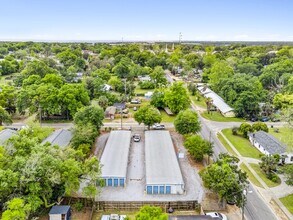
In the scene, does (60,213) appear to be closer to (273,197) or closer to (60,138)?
(60,138)

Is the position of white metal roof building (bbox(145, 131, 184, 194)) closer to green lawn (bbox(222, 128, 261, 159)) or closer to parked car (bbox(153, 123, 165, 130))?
parked car (bbox(153, 123, 165, 130))

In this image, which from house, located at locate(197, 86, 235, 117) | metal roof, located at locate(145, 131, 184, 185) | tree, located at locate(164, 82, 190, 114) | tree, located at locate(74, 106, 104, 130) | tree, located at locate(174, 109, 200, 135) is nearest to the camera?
metal roof, located at locate(145, 131, 184, 185)

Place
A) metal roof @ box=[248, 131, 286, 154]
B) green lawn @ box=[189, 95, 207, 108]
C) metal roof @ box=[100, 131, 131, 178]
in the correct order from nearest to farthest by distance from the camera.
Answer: metal roof @ box=[100, 131, 131, 178], metal roof @ box=[248, 131, 286, 154], green lawn @ box=[189, 95, 207, 108]

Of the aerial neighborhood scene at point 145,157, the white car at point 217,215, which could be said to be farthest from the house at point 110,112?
the white car at point 217,215

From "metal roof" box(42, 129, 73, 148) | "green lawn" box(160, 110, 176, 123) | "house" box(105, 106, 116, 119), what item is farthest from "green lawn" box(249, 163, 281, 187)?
"house" box(105, 106, 116, 119)

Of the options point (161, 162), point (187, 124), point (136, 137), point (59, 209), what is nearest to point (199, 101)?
point (187, 124)

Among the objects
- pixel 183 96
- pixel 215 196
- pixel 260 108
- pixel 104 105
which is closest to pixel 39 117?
pixel 104 105

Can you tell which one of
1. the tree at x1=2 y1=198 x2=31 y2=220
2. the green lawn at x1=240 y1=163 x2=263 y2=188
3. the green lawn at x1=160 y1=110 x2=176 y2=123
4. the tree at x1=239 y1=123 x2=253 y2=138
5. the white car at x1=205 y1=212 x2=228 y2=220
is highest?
the tree at x1=2 y1=198 x2=31 y2=220
